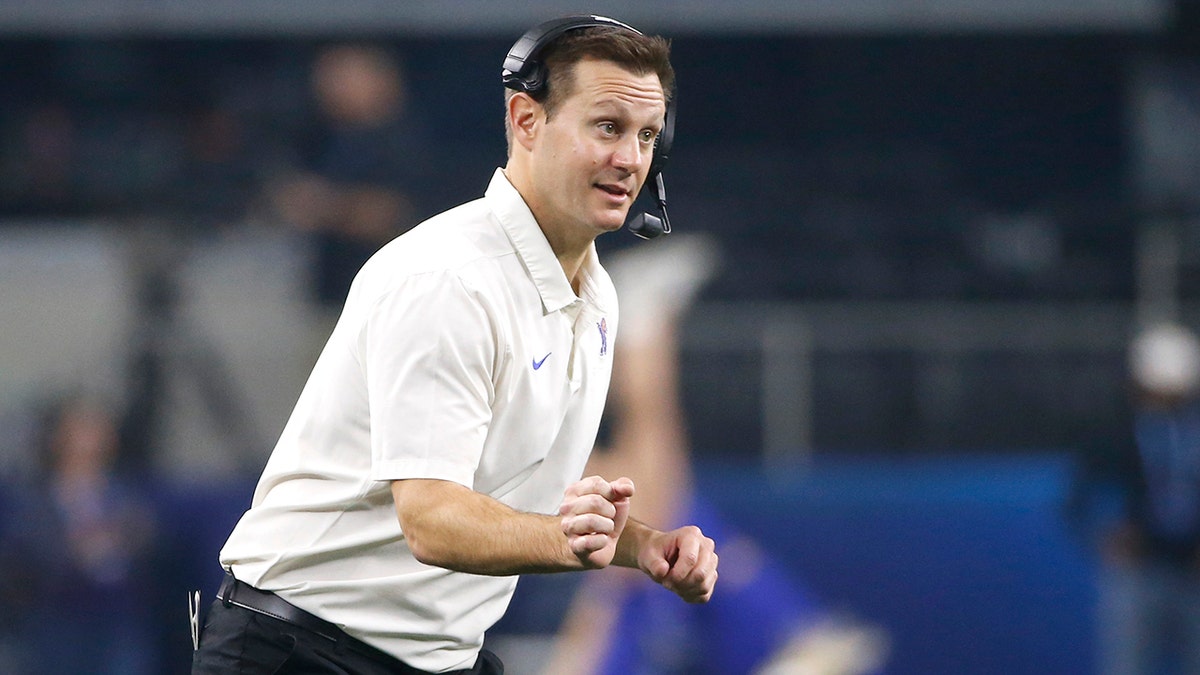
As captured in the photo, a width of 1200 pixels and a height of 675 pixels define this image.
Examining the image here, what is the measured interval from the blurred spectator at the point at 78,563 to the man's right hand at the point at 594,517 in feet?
17.0

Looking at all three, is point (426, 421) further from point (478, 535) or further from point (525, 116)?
point (525, 116)

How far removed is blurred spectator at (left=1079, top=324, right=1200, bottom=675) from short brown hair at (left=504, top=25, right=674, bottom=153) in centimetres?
494

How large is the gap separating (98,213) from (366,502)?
6.29 m

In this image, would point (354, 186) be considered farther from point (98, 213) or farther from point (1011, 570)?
point (1011, 570)

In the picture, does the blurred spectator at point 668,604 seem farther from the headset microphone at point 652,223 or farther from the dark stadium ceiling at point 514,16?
the headset microphone at point 652,223

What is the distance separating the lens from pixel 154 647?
697cm

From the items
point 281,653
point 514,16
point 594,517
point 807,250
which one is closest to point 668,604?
point 807,250

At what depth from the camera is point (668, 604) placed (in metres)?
6.80

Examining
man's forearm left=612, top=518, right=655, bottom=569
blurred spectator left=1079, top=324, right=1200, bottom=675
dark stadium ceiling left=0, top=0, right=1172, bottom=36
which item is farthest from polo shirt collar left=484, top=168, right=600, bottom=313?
dark stadium ceiling left=0, top=0, right=1172, bottom=36

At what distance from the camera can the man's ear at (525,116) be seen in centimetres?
278

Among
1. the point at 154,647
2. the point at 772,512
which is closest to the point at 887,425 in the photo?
the point at 772,512

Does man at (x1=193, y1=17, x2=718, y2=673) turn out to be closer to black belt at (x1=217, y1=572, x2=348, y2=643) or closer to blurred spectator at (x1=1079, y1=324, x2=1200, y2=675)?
black belt at (x1=217, y1=572, x2=348, y2=643)

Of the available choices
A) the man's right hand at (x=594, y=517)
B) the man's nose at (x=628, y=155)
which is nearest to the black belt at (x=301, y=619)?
the man's right hand at (x=594, y=517)

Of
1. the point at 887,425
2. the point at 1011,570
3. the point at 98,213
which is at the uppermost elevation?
the point at 98,213
